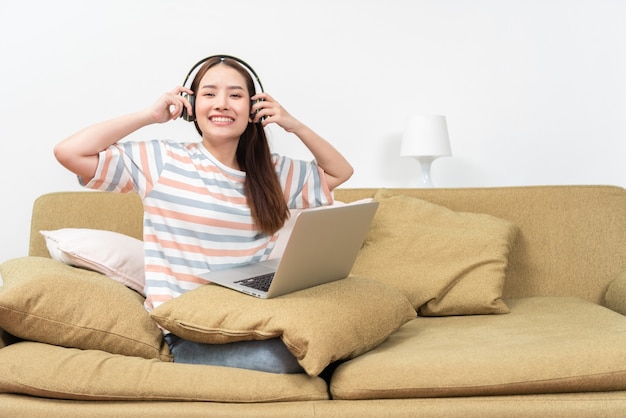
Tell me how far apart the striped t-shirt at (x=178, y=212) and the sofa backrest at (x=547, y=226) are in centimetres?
58

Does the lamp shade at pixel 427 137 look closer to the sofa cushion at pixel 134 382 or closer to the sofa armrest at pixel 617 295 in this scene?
the sofa armrest at pixel 617 295

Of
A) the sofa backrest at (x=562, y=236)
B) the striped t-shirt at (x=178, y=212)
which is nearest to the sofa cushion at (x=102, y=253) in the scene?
the striped t-shirt at (x=178, y=212)

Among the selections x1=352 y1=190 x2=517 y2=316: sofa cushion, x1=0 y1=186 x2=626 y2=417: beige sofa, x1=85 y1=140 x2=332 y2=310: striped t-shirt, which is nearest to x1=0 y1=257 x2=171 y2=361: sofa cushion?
x1=0 y1=186 x2=626 y2=417: beige sofa

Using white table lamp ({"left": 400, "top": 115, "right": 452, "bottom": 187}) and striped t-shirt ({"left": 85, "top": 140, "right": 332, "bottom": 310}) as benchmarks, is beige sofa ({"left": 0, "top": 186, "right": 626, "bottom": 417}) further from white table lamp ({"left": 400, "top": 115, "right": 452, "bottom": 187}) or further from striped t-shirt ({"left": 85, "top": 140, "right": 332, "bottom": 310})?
white table lamp ({"left": 400, "top": 115, "right": 452, "bottom": 187})

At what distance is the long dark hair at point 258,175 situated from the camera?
7.11 ft

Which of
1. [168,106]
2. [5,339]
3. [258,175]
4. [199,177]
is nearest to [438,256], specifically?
[258,175]

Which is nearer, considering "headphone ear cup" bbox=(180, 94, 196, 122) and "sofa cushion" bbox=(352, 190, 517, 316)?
"headphone ear cup" bbox=(180, 94, 196, 122)

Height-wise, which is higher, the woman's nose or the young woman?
the woman's nose

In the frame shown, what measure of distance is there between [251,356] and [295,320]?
161 millimetres

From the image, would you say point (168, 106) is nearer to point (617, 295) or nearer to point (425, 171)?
point (617, 295)

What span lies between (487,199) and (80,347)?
1.51 meters

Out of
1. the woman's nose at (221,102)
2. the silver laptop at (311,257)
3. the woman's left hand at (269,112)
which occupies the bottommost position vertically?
the silver laptop at (311,257)

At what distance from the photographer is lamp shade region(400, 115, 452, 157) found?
344 centimetres

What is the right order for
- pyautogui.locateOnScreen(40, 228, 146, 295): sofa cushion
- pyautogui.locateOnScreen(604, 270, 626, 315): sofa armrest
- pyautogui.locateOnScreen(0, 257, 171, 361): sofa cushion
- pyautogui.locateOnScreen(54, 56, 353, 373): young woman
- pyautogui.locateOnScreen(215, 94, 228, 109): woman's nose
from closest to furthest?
pyautogui.locateOnScreen(0, 257, 171, 361): sofa cushion, pyautogui.locateOnScreen(54, 56, 353, 373): young woman, pyautogui.locateOnScreen(215, 94, 228, 109): woman's nose, pyautogui.locateOnScreen(40, 228, 146, 295): sofa cushion, pyautogui.locateOnScreen(604, 270, 626, 315): sofa armrest
